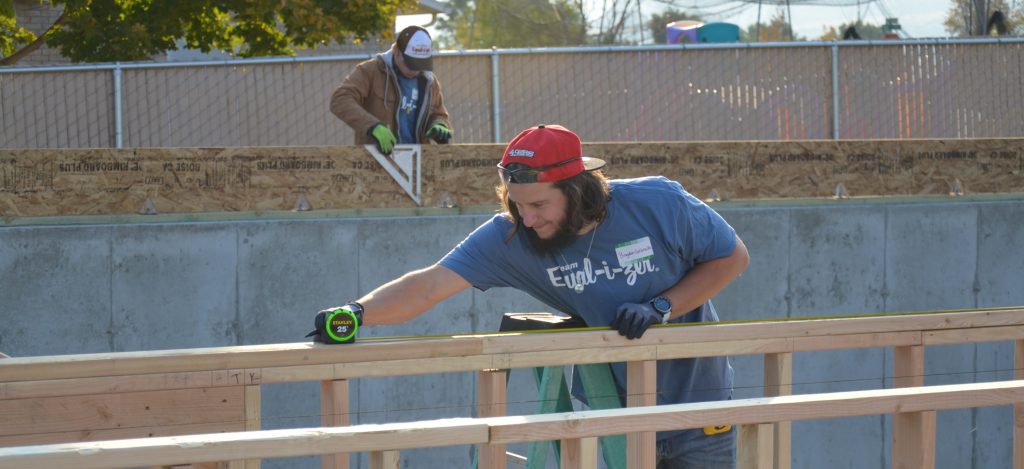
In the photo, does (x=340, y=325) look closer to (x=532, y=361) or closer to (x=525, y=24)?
(x=532, y=361)

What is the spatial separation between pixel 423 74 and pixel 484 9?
132ft

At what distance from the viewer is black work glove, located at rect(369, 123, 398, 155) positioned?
6.98 metres

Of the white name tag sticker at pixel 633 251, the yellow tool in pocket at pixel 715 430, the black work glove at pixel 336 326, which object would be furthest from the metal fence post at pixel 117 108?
the yellow tool in pocket at pixel 715 430

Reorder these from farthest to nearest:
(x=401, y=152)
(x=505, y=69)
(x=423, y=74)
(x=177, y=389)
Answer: (x=505, y=69), (x=423, y=74), (x=401, y=152), (x=177, y=389)

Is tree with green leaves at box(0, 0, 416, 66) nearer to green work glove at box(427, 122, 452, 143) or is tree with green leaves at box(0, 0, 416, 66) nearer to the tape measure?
green work glove at box(427, 122, 452, 143)

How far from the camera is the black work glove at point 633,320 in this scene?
11.8ft

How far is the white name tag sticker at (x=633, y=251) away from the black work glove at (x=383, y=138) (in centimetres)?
341

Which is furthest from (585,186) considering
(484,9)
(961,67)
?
(484,9)

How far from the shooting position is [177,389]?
3.43 meters

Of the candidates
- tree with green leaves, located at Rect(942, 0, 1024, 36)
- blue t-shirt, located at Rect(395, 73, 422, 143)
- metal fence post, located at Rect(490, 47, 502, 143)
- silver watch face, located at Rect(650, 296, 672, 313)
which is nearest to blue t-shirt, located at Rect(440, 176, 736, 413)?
silver watch face, located at Rect(650, 296, 672, 313)

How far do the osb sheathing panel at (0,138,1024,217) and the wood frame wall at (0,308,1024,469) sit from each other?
340cm

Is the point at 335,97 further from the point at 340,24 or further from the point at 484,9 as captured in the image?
the point at 484,9

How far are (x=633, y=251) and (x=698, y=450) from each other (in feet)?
2.29

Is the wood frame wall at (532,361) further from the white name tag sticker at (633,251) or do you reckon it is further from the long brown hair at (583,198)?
the long brown hair at (583,198)
